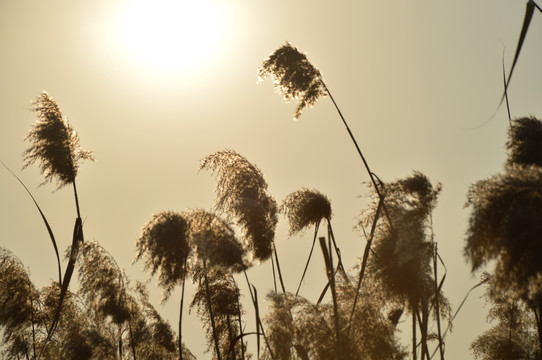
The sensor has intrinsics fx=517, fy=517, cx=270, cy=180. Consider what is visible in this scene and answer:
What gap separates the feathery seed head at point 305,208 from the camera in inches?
250

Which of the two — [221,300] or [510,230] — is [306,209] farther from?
[510,230]

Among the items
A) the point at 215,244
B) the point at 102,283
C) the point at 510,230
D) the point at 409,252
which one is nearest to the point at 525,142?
the point at 409,252

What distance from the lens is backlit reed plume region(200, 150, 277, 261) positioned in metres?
6.10

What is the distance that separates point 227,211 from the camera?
20.4ft

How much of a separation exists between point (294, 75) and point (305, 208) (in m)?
1.61

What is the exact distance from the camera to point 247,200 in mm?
6141

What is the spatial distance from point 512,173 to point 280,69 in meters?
3.70

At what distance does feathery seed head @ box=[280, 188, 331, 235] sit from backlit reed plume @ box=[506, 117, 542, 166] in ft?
7.51

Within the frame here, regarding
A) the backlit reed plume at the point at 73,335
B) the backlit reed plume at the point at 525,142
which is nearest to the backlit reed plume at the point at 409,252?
the backlit reed plume at the point at 525,142

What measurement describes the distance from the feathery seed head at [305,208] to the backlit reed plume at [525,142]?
2.29m

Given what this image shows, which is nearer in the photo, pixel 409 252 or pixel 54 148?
pixel 409 252

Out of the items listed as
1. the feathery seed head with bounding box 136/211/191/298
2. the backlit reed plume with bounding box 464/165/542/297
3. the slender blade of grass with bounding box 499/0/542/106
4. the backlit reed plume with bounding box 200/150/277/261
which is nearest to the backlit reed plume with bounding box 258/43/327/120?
the backlit reed plume with bounding box 200/150/277/261

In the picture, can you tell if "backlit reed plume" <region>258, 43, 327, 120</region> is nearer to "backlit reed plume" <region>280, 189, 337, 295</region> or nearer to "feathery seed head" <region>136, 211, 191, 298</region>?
"backlit reed plume" <region>280, 189, 337, 295</region>

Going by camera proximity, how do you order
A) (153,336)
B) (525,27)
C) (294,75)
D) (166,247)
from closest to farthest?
(525,27) < (166,247) < (294,75) < (153,336)
